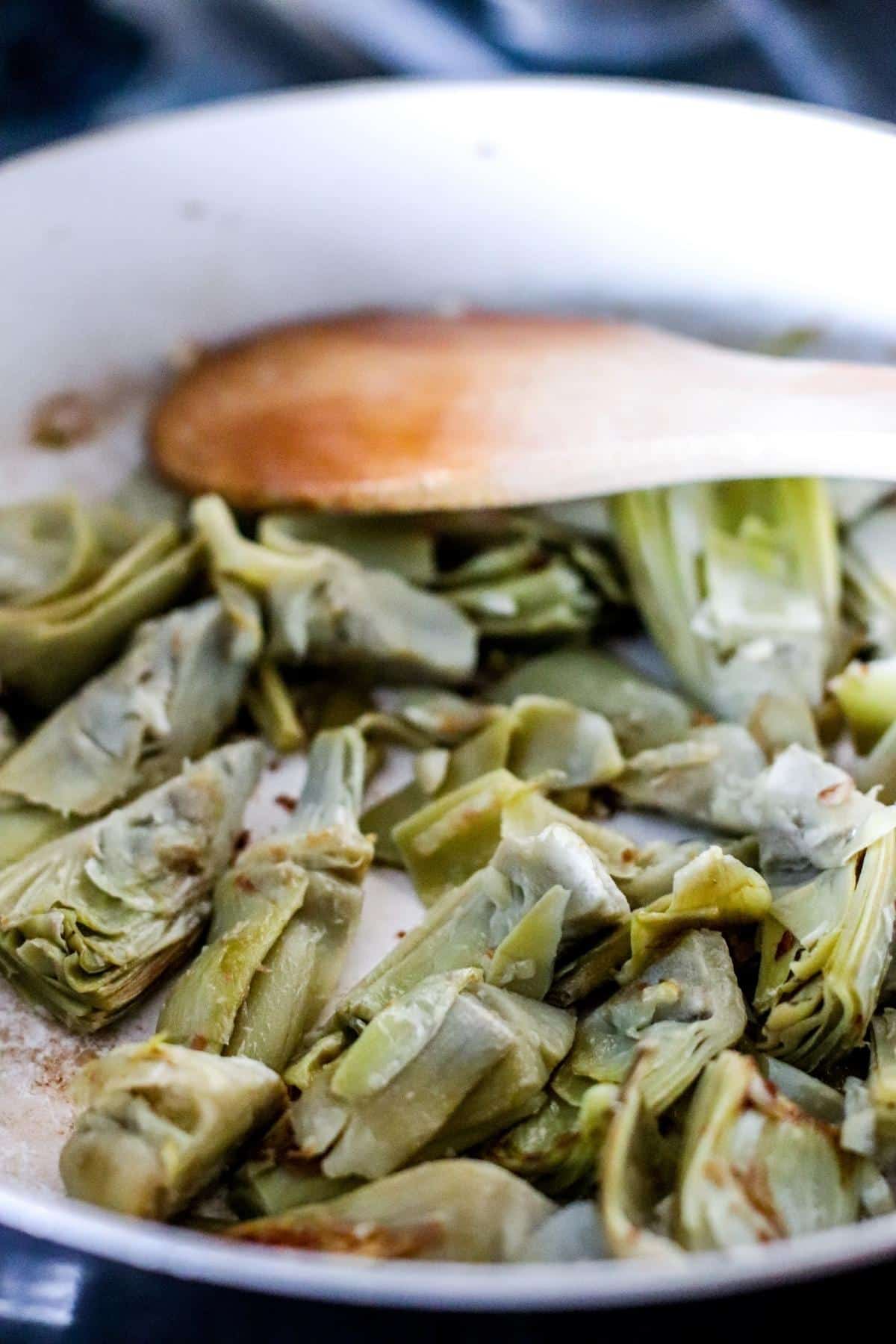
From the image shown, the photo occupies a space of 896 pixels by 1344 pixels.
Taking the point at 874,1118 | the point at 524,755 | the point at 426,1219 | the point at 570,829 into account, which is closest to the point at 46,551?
the point at 524,755

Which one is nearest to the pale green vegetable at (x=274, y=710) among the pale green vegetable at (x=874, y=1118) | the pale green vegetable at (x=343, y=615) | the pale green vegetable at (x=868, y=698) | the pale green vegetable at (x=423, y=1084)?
the pale green vegetable at (x=343, y=615)

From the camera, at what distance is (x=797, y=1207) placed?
958mm

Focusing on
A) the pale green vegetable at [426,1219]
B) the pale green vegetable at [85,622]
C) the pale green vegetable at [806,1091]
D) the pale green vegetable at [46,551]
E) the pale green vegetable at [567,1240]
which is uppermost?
the pale green vegetable at [46,551]

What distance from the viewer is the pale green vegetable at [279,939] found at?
3.78 ft

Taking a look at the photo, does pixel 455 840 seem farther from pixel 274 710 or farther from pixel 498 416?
pixel 498 416

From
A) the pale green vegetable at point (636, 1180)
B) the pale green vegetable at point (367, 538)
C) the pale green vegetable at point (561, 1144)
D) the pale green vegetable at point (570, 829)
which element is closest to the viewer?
the pale green vegetable at point (636, 1180)

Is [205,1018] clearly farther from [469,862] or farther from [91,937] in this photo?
[469,862]

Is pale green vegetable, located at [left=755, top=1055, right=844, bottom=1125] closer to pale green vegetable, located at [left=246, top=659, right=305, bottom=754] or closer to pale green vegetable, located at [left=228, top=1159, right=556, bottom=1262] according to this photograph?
pale green vegetable, located at [left=228, top=1159, right=556, bottom=1262]

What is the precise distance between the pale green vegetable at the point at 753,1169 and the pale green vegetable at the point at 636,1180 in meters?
0.02

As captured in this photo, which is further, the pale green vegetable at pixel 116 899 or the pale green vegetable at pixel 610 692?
the pale green vegetable at pixel 610 692

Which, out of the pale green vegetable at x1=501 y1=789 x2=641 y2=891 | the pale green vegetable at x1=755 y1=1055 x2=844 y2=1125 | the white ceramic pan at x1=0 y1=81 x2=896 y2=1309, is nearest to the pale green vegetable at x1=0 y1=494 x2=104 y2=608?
the white ceramic pan at x1=0 y1=81 x2=896 y2=1309

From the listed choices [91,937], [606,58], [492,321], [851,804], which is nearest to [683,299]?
[492,321]

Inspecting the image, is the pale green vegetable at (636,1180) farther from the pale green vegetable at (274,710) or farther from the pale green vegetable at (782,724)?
the pale green vegetable at (274,710)

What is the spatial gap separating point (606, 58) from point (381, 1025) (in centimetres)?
143
